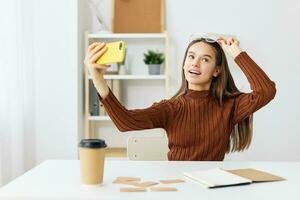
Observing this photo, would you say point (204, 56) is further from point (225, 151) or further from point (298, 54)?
point (298, 54)

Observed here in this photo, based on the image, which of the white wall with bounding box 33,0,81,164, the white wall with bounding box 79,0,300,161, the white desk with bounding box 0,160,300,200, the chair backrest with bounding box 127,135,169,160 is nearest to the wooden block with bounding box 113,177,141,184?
the white desk with bounding box 0,160,300,200

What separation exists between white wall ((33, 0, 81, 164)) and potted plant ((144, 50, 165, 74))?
1.70 feet

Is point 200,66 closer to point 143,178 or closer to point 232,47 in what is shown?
point 232,47

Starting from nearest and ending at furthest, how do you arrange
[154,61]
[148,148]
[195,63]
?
1. [195,63]
2. [148,148]
3. [154,61]

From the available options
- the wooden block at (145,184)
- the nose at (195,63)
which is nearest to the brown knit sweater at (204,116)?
the nose at (195,63)

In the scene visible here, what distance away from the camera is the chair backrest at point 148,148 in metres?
2.22

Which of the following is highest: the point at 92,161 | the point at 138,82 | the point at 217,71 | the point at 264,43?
the point at 264,43

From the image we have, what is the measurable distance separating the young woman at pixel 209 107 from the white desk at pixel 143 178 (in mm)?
168

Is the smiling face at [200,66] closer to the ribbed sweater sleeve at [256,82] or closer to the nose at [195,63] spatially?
the nose at [195,63]

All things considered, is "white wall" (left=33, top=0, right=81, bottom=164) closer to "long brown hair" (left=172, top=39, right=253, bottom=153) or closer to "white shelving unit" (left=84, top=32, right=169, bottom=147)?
"white shelving unit" (left=84, top=32, right=169, bottom=147)

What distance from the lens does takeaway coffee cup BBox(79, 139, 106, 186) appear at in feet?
4.38

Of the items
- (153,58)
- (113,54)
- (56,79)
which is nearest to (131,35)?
(153,58)

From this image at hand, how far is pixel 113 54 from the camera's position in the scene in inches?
56.2

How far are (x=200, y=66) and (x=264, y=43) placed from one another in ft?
5.92
